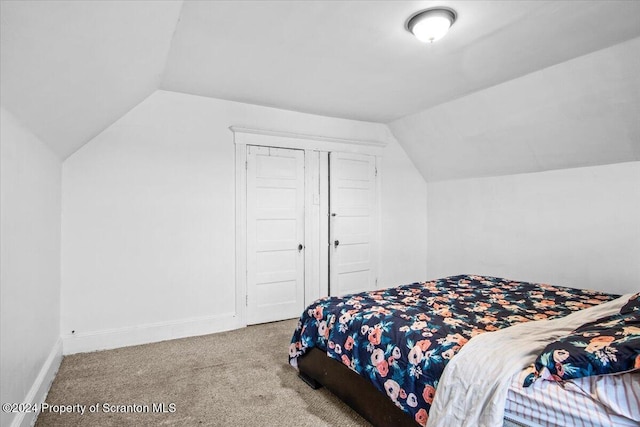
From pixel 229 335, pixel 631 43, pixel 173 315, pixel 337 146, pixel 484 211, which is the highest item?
pixel 631 43

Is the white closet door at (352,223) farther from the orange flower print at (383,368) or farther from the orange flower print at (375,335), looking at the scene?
the orange flower print at (383,368)

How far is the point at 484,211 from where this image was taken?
451 centimetres

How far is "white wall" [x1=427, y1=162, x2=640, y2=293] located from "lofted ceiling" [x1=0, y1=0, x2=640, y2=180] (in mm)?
303

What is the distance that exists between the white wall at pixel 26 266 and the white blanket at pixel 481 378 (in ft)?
6.41

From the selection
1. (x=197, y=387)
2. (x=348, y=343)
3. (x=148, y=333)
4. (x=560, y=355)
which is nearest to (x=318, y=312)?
(x=348, y=343)

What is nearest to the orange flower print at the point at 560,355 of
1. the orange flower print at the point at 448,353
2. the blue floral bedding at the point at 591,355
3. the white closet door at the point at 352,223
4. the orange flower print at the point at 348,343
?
the blue floral bedding at the point at 591,355

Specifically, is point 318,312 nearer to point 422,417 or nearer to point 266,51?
point 422,417

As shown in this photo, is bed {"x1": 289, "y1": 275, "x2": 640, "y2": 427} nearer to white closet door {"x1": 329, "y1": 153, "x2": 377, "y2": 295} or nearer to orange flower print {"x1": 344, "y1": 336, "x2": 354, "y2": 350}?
orange flower print {"x1": 344, "y1": 336, "x2": 354, "y2": 350}

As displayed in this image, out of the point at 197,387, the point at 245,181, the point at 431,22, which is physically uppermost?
the point at 431,22

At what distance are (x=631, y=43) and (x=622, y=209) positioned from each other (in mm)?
1510

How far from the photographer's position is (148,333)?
133 inches

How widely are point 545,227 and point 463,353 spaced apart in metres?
3.01

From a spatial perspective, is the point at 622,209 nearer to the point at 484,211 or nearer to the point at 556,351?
the point at 484,211

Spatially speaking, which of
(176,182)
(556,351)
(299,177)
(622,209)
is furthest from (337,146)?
(556,351)
